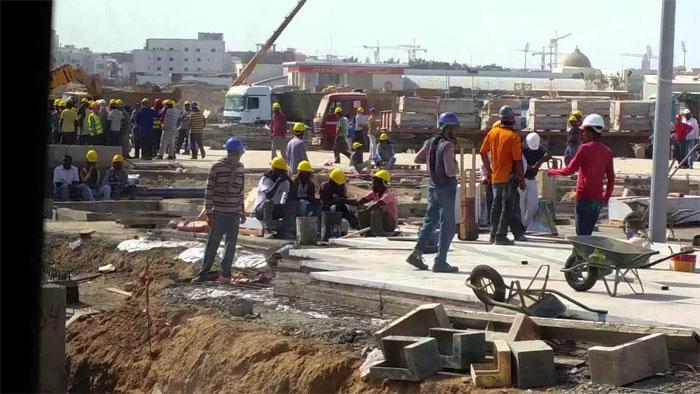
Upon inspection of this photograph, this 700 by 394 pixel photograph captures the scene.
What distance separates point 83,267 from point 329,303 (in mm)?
5807

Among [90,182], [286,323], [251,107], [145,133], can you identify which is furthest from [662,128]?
[251,107]

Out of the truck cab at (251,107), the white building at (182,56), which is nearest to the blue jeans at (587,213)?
the truck cab at (251,107)

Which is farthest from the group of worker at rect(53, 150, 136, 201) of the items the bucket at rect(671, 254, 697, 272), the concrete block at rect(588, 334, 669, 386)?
the concrete block at rect(588, 334, 669, 386)

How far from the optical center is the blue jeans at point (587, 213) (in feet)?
44.8

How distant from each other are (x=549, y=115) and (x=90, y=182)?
21993 millimetres

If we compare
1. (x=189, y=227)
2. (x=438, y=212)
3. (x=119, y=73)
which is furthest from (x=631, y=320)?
(x=119, y=73)

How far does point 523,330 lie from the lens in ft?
31.5

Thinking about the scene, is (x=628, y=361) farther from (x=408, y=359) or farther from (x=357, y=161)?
(x=357, y=161)

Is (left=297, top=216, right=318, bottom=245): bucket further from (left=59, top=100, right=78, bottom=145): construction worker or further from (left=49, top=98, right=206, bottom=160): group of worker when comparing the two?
(left=59, top=100, right=78, bottom=145): construction worker

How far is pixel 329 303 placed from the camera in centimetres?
1243

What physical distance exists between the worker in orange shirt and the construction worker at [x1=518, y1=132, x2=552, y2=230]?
124 cm

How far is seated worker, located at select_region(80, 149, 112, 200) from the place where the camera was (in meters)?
23.5

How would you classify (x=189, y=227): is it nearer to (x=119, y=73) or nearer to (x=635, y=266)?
(x=635, y=266)

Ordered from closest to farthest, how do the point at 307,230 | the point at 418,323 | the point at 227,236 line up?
1. the point at 418,323
2. the point at 227,236
3. the point at 307,230
